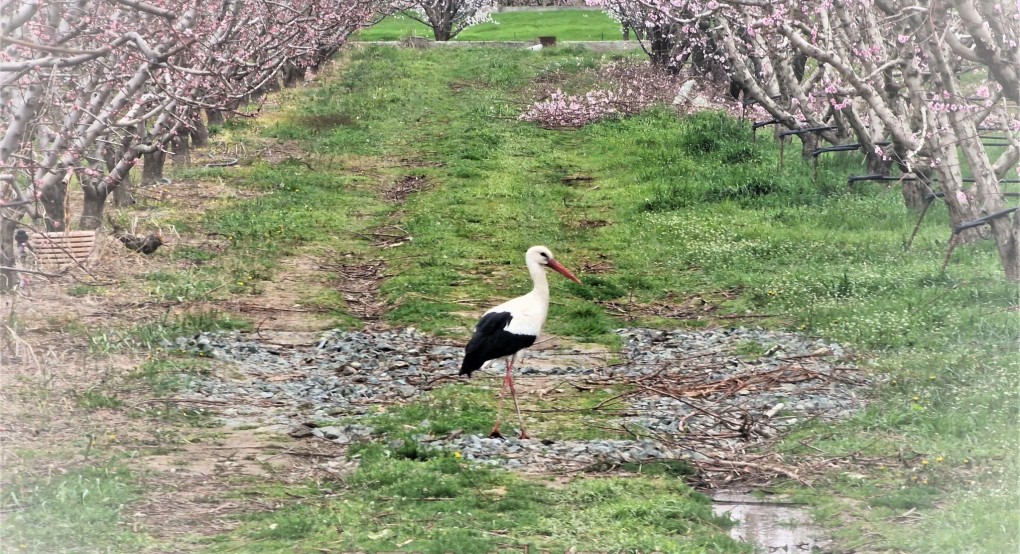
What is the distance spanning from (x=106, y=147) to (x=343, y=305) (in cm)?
552

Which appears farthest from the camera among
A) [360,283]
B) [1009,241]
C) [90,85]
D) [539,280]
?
[360,283]

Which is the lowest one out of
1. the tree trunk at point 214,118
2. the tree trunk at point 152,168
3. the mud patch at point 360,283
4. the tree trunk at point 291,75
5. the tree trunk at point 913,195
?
the mud patch at point 360,283

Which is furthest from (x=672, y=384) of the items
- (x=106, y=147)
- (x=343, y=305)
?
(x=106, y=147)

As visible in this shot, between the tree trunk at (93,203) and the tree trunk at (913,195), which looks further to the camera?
the tree trunk at (913,195)

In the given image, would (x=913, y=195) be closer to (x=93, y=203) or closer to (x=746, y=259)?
(x=746, y=259)

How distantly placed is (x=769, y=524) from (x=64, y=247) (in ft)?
30.2

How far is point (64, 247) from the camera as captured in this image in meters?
13.9

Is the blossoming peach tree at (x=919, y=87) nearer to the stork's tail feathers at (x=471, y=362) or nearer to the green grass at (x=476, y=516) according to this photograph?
the stork's tail feathers at (x=471, y=362)

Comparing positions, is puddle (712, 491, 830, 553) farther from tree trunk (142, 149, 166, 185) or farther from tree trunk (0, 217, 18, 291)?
tree trunk (142, 149, 166, 185)

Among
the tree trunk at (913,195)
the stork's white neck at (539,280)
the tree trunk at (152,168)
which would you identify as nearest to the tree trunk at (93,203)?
the tree trunk at (152,168)

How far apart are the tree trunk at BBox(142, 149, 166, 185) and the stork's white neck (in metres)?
11.9

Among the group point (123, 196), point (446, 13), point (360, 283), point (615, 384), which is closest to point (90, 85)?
point (360, 283)

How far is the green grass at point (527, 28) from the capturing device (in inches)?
2066

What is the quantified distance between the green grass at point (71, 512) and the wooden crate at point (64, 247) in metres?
6.22
